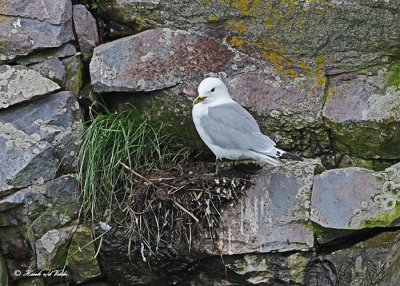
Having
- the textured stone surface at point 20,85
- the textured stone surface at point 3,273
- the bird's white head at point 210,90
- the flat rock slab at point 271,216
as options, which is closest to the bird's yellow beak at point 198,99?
the bird's white head at point 210,90

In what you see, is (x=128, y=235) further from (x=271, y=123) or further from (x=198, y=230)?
(x=271, y=123)

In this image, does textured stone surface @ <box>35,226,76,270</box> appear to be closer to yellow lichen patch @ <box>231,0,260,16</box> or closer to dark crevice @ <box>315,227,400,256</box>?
dark crevice @ <box>315,227,400,256</box>

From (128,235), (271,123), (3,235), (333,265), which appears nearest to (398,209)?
(333,265)

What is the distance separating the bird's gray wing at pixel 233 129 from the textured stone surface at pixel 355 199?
16.5 inches

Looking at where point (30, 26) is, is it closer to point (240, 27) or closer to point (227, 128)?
point (240, 27)

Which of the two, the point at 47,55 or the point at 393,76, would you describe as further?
the point at 47,55

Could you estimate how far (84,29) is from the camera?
20.3 ft

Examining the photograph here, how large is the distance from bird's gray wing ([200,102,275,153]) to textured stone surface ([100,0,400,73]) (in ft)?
1.71

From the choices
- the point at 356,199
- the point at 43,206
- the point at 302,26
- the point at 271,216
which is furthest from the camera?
the point at 302,26

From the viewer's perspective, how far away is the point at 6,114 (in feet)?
19.5

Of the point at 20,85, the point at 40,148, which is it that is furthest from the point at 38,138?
the point at 20,85

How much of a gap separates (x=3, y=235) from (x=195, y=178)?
1.25 metres

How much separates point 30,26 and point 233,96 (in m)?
1.36

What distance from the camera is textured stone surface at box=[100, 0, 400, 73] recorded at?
234 inches
